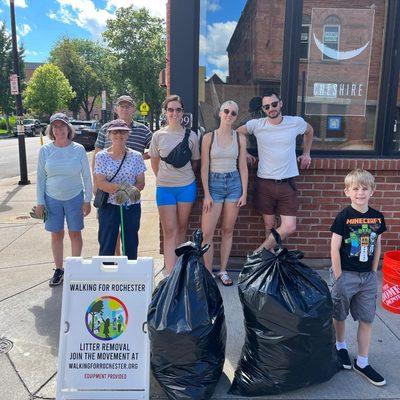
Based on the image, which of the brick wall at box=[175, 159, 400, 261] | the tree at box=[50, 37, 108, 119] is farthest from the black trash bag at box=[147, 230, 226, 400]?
the tree at box=[50, 37, 108, 119]

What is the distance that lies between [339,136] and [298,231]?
1.17 m

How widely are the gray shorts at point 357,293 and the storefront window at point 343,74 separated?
7.32 ft

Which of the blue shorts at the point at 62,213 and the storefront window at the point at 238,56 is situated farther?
the storefront window at the point at 238,56

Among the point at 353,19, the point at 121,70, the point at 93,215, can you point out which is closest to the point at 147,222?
the point at 93,215

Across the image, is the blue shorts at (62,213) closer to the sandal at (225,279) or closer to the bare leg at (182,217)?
the bare leg at (182,217)

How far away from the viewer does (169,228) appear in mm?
3916

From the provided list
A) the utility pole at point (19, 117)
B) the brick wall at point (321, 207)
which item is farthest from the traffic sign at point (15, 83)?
the brick wall at point (321, 207)

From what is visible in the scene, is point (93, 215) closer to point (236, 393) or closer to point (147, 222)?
point (147, 222)

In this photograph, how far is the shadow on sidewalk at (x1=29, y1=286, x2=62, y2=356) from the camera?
3140mm

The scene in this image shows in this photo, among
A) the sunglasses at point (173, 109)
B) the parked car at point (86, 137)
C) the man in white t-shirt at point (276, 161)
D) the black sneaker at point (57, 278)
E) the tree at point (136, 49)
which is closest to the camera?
the sunglasses at point (173, 109)

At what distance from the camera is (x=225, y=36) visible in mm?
4551

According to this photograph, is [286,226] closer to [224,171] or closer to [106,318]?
[224,171]

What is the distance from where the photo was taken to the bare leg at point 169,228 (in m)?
3.87

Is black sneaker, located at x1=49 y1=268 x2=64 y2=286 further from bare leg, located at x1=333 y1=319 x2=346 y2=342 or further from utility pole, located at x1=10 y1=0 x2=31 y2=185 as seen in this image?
utility pole, located at x1=10 y1=0 x2=31 y2=185
